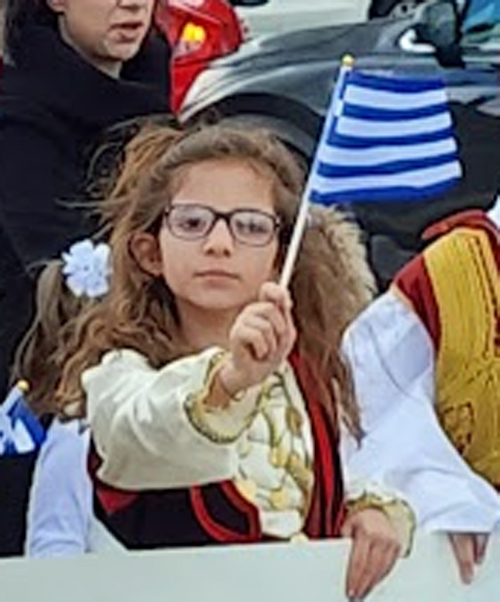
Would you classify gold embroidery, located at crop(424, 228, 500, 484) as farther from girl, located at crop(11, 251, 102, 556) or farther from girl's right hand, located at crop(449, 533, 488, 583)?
girl, located at crop(11, 251, 102, 556)

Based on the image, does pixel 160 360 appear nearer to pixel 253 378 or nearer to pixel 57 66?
pixel 253 378

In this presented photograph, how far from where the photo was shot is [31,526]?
13.2 feet

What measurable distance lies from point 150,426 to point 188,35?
732 millimetres

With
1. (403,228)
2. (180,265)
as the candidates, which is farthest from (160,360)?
(403,228)

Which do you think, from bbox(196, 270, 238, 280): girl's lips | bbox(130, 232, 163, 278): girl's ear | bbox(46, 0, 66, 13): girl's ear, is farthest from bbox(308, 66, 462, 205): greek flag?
bbox(46, 0, 66, 13): girl's ear

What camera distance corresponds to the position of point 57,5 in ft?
13.3

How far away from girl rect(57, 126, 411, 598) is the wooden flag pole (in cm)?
2

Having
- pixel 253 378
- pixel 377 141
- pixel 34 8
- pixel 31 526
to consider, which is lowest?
pixel 31 526

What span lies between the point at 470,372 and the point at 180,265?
61 centimetres

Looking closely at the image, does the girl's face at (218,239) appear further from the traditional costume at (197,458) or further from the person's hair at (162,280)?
the traditional costume at (197,458)

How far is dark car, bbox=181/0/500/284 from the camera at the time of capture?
13.2 ft

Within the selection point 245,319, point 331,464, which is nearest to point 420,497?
point 331,464

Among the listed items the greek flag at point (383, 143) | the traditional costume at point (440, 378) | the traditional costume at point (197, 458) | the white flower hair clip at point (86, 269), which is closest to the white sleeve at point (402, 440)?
the traditional costume at point (440, 378)

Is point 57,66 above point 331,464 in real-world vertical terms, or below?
above
